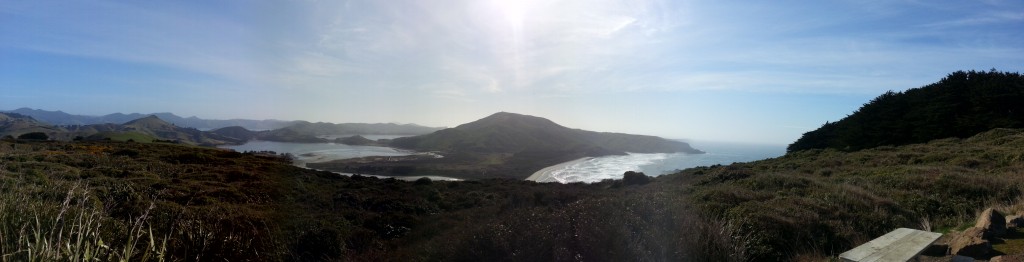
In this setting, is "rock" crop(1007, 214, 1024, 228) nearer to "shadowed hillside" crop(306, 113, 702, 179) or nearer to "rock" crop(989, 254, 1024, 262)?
"rock" crop(989, 254, 1024, 262)

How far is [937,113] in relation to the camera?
24.6 metres

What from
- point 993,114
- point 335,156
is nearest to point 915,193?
point 993,114

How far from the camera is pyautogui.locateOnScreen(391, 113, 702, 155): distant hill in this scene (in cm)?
6425

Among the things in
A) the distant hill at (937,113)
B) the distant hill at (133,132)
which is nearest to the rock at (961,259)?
the distant hill at (937,113)

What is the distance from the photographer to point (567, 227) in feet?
14.8

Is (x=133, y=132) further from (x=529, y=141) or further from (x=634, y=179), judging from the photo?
(x=529, y=141)

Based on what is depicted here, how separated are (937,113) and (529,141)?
163 ft

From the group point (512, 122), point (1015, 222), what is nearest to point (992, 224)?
point (1015, 222)

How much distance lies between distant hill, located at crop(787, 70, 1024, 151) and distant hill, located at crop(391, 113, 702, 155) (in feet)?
106

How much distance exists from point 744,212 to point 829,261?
7.09 ft

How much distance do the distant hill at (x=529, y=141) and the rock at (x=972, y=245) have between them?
56.3m

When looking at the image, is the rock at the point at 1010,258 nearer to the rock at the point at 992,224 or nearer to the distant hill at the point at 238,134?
the rock at the point at 992,224

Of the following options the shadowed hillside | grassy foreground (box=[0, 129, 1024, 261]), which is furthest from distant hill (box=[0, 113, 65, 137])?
grassy foreground (box=[0, 129, 1024, 261])

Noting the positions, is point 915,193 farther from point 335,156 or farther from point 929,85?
point 335,156
